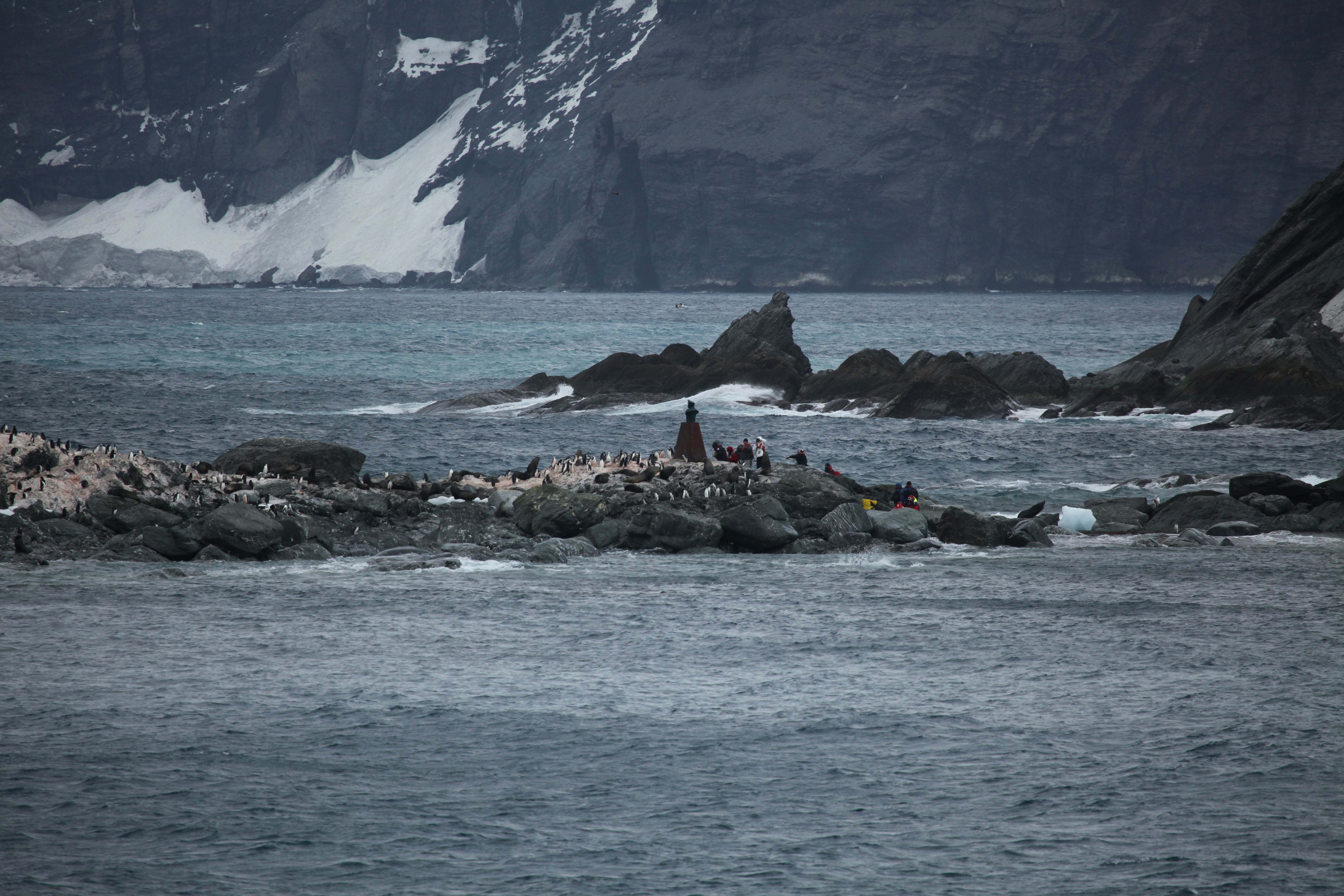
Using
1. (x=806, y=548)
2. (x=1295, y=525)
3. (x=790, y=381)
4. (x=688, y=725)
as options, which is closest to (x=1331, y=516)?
(x=1295, y=525)

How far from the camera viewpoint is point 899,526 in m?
27.5

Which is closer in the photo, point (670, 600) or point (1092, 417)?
point (670, 600)

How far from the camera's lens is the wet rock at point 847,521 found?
27359mm

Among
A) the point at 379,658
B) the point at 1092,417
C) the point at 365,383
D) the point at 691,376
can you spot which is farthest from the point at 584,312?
the point at 379,658

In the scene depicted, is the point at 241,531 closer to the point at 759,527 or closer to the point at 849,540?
the point at 759,527

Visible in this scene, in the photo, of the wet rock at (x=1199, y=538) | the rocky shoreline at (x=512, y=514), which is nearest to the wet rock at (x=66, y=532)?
the rocky shoreline at (x=512, y=514)

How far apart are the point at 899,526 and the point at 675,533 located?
16.6 ft

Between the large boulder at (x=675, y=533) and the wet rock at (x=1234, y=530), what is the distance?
37.0ft

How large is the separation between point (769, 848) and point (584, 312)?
156021mm

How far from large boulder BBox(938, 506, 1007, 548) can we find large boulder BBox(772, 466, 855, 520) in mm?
2197

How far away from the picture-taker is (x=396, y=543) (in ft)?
85.9

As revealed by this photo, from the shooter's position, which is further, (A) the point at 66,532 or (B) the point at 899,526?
(B) the point at 899,526

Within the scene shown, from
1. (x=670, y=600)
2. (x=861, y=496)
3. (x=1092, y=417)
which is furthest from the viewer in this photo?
(x=1092, y=417)

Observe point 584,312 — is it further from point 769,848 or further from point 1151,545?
point 769,848
